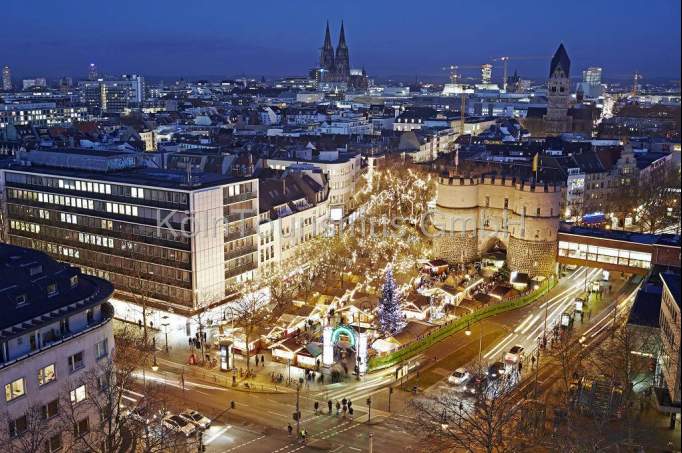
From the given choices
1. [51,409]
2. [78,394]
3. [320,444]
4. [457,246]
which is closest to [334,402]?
[320,444]

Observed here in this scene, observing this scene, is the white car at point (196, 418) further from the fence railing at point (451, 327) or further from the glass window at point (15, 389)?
the fence railing at point (451, 327)

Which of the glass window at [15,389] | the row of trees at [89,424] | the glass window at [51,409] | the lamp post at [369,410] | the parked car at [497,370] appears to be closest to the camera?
the row of trees at [89,424]

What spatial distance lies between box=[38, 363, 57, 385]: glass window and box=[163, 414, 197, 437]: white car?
21.4 feet

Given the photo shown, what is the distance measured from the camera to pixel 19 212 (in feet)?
208

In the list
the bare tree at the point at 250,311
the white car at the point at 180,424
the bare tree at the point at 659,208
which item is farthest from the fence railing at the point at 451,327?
the bare tree at the point at 659,208

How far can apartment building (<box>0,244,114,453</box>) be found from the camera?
31.2 meters

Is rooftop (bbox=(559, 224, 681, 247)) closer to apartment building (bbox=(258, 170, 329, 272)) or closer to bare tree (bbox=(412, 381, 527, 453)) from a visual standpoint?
apartment building (bbox=(258, 170, 329, 272))

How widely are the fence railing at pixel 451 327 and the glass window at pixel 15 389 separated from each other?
859 inches

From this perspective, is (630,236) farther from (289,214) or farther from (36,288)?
(36,288)

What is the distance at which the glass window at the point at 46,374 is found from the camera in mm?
32438

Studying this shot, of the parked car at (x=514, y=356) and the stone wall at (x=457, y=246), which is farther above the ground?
the stone wall at (x=457, y=246)

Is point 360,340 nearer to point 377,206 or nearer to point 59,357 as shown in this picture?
point 59,357

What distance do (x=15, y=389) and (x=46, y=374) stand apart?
1.69m

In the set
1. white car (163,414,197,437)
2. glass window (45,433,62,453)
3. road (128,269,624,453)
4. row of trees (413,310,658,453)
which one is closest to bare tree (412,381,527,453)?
row of trees (413,310,658,453)
